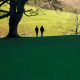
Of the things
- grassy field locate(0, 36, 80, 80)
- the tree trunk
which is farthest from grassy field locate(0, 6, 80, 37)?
grassy field locate(0, 36, 80, 80)

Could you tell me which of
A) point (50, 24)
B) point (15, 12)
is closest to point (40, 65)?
point (15, 12)

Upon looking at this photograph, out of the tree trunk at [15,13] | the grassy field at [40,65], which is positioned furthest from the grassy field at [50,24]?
the grassy field at [40,65]

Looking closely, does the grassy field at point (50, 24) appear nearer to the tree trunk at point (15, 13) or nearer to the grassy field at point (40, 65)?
the tree trunk at point (15, 13)

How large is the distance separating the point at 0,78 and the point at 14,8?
99.7 ft

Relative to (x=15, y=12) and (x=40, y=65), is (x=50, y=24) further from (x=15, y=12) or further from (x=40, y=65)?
(x=40, y=65)

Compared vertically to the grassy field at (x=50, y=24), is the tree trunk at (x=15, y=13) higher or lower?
higher

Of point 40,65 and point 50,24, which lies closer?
point 40,65

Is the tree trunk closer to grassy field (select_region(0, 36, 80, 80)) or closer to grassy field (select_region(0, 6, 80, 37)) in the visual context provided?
grassy field (select_region(0, 36, 80, 80))

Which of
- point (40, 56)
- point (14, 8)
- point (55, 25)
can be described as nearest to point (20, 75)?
point (40, 56)

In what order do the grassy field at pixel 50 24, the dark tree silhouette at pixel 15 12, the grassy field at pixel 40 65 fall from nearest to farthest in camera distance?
the grassy field at pixel 40 65
the dark tree silhouette at pixel 15 12
the grassy field at pixel 50 24

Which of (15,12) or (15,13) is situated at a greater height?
(15,12)

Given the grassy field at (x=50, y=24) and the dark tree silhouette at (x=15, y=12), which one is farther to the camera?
the grassy field at (x=50, y=24)

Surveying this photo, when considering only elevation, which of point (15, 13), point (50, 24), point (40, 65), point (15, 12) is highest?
point (40, 65)

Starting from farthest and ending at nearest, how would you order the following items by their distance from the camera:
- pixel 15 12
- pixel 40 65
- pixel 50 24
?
pixel 50 24 → pixel 15 12 → pixel 40 65
